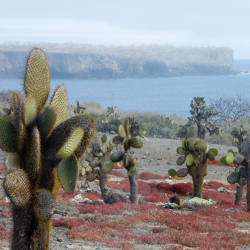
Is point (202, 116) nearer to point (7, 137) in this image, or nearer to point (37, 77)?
point (37, 77)

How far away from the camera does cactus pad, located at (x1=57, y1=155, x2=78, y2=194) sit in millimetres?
6457

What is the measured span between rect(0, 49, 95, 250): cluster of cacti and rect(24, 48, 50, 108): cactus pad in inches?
7.0

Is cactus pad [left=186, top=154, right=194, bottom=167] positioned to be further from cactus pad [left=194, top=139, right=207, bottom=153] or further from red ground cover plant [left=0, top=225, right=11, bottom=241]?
red ground cover plant [left=0, top=225, right=11, bottom=241]

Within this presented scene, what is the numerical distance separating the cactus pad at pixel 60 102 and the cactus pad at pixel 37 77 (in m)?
0.20

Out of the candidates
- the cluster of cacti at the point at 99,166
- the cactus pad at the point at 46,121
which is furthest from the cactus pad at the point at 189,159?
the cactus pad at the point at 46,121

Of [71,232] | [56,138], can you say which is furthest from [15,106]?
[71,232]

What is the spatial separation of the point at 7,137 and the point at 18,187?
81 centimetres

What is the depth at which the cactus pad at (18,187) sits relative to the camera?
614 centimetres

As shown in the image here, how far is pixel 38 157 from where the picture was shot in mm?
6387

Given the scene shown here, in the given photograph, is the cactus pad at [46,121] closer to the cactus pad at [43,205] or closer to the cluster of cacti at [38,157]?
the cluster of cacti at [38,157]

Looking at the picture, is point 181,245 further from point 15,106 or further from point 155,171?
point 155,171

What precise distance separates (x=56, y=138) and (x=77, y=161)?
46 centimetres

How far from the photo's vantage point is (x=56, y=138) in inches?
257

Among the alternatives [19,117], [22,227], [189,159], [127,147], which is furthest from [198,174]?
[19,117]
